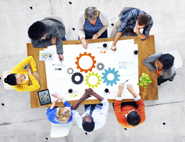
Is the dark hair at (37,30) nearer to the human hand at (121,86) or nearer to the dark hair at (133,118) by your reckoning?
the human hand at (121,86)

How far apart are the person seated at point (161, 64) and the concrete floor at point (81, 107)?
876mm

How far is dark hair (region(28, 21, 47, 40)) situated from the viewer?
1.65 m

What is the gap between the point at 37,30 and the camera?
65.2 inches

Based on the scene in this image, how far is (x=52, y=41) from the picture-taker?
6.79ft

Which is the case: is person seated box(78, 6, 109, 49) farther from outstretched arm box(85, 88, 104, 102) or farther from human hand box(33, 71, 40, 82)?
human hand box(33, 71, 40, 82)

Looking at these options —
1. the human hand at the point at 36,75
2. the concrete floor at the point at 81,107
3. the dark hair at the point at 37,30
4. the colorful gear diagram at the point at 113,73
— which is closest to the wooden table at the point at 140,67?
the human hand at the point at 36,75

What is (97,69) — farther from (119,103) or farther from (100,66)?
(119,103)

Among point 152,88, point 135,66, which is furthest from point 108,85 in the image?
point 152,88

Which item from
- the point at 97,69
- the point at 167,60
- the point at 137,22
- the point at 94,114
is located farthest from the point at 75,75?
the point at 167,60

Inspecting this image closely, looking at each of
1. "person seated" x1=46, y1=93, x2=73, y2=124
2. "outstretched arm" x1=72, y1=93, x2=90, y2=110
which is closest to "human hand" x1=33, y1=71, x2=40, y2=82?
"person seated" x1=46, y1=93, x2=73, y2=124

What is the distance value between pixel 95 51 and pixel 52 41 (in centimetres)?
65

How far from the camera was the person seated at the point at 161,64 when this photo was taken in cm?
177

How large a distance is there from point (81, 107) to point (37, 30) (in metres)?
1.72

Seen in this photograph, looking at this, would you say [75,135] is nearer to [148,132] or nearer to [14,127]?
[14,127]
